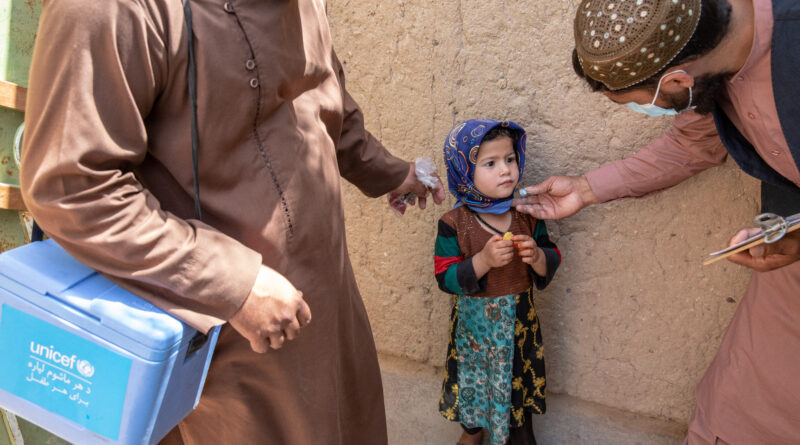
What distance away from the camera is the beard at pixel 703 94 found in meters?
1.47

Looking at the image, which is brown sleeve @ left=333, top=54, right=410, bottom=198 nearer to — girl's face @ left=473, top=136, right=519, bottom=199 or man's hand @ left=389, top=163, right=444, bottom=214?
man's hand @ left=389, top=163, right=444, bottom=214

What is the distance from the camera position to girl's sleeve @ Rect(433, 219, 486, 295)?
2.13 meters

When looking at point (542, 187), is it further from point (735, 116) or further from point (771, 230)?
point (771, 230)

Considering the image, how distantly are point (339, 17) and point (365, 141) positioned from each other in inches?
35.3

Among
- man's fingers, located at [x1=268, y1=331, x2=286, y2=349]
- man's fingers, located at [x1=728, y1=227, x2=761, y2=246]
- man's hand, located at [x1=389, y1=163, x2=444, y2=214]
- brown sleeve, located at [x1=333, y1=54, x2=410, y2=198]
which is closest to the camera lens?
man's fingers, located at [x1=268, y1=331, x2=286, y2=349]

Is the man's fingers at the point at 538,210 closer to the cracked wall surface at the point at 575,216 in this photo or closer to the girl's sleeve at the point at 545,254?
the girl's sleeve at the point at 545,254

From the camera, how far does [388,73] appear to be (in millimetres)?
2523

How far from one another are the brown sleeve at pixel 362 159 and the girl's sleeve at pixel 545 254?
22.5 inches

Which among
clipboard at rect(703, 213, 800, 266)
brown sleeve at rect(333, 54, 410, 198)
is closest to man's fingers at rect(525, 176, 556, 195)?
brown sleeve at rect(333, 54, 410, 198)

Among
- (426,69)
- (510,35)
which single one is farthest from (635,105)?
(426,69)

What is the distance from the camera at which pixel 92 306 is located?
114cm

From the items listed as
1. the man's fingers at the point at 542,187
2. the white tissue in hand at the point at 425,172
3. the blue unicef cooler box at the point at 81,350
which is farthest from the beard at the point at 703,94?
the blue unicef cooler box at the point at 81,350

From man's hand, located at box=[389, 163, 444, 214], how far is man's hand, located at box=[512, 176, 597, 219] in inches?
11.6

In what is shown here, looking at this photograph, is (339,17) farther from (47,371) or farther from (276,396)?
(47,371)
